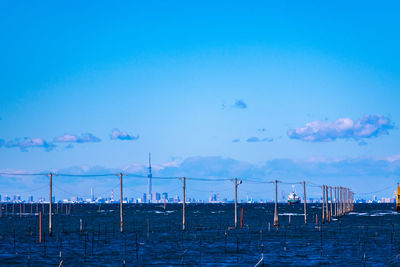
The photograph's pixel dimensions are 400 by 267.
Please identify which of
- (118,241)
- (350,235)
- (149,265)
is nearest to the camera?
(149,265)

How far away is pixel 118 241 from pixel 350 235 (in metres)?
39.3

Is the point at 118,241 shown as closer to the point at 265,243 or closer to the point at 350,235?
the point at 265,243

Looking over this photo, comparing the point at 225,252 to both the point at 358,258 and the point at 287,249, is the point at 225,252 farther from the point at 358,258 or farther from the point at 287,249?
the point at 358,258

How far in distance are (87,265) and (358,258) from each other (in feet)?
98.9

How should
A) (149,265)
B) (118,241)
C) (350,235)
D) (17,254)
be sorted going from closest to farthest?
(149,265) < (17,254) < (118,241) < (350,235)

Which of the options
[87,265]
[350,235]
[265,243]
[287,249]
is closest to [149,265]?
[87,265]

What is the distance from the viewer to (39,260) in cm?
6512

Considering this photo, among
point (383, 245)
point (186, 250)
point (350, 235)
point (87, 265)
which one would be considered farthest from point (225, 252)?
point (350, 235)

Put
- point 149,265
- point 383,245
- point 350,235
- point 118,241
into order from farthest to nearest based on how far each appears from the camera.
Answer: point 350,235
point 118,241
point 383,245
point 149,265

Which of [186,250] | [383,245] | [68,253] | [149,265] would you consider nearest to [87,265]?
[149,265]

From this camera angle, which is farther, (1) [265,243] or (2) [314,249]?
(1) [265,243]

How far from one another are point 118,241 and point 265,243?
72.5 feet

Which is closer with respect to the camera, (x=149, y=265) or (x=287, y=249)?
(x=149, y=265)

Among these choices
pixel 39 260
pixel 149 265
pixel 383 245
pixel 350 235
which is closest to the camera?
pixel 149 265
